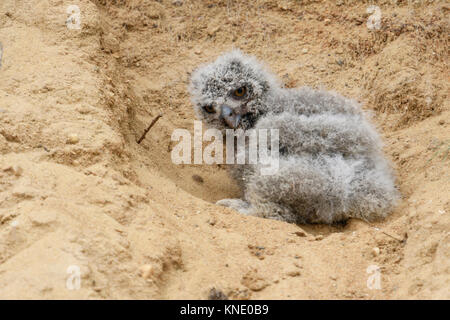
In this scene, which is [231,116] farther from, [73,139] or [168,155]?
[73,139]

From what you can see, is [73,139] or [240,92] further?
[240,92]

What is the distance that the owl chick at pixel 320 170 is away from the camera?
482 centimetres

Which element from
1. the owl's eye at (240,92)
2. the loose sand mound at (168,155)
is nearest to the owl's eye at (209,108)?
the owl's eye at (240,92)

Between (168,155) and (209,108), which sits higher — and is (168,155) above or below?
below


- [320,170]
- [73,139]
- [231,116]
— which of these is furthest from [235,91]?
[73,139]

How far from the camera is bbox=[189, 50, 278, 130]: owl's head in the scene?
562 cm

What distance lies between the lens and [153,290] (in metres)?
3.03

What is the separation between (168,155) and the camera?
6.04 meters

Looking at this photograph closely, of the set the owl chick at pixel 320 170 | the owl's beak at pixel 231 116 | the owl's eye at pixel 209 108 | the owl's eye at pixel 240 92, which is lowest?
the owl chick at pixel 320 170

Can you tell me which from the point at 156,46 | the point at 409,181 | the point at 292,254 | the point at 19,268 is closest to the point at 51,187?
the point at 19,268

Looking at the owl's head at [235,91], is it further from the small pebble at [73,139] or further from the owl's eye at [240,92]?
the small pebble at [73,139]

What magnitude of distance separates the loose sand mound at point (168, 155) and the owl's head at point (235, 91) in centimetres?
77

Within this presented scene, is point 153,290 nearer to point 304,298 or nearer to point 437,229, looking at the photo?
point 304,298

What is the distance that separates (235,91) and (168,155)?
113 cm
